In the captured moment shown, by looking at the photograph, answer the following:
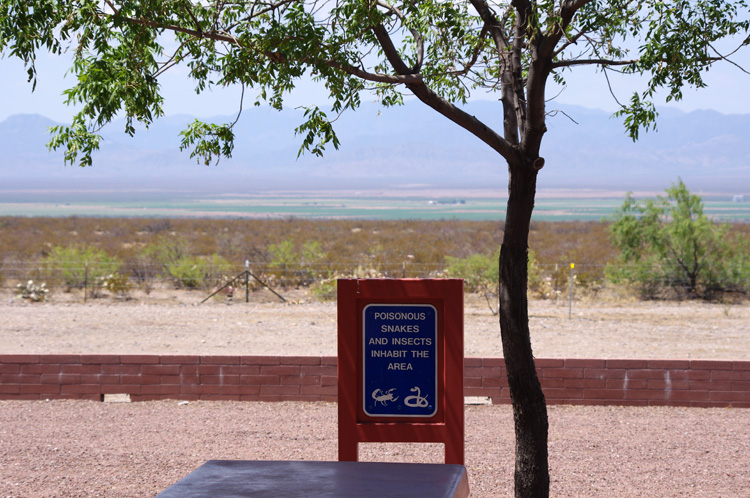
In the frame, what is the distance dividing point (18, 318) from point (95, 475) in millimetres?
10723

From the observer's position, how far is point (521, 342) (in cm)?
541

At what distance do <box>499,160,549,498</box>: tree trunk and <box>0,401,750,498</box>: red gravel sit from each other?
0.84 metres

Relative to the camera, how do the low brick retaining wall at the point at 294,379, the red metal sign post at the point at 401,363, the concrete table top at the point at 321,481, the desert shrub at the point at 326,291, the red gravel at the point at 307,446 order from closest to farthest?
1. the concrete table top at the point at 321,481
2. the red metal sign post at the point at 401,363
3. the red gravel at the point at 307,446
4. the low brick retaining wall at the point at 294,379
5. the desert shrub at the point at 326,291

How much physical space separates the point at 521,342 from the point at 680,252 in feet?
54.5

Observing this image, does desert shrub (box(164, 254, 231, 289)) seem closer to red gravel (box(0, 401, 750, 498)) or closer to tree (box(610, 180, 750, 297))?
tree (box(610, 180, 750, 297))

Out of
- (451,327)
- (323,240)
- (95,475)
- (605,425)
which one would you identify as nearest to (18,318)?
(95,475)

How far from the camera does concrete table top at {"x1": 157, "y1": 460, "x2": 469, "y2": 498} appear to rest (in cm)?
331

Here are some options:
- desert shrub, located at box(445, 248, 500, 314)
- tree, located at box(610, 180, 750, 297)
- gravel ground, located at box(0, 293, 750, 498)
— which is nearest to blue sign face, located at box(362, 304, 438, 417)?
gravel ground, located at box(0, 293, 750, 498)

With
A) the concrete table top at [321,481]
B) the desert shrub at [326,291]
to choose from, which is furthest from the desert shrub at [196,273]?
the concrete table top at [321,481]

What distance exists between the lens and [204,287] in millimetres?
21203

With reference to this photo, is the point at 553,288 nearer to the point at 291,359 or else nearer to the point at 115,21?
the point at 291,359

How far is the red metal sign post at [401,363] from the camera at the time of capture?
525 centimetres

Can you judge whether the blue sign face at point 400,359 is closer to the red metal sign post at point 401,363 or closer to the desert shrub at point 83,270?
the red metal sign post at point 401,363

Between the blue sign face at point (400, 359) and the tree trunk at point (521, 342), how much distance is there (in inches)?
19.9
